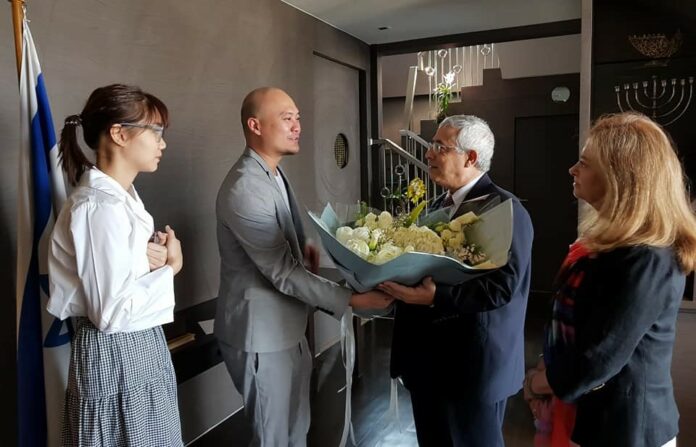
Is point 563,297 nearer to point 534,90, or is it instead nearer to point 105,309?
point 105,309

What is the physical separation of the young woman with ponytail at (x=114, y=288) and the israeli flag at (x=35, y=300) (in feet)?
0.75

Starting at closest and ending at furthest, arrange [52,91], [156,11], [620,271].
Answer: [620,271]
[52,91]
[156,11]

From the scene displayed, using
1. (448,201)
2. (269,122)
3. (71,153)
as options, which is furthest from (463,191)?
(71,153)

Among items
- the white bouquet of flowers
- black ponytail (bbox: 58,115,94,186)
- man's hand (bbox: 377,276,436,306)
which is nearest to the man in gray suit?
man's hand (bbox: 377,276,436,306)

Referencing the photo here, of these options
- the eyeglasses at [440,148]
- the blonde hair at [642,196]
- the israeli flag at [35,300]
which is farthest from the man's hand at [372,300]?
the israeli flag at [35,300]

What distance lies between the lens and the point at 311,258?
2074 millimetres

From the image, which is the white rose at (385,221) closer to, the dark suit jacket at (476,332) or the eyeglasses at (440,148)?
the dark suit jacket at (476,332)

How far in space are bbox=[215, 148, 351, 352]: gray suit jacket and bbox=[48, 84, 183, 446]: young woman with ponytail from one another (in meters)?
0.35

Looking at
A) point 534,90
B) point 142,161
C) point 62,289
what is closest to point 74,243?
point 62,289

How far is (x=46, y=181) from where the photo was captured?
167cm

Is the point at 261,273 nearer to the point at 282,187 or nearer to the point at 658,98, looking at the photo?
the point at 282,187

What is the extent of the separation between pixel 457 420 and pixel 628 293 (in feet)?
2.72

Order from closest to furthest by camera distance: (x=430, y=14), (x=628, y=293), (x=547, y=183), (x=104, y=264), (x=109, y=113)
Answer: (x=628, y=293), (x=104, y=264), (x=109, y=113), (x=430, y=14), (x=547, y=183)

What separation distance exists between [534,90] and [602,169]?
5.30m
